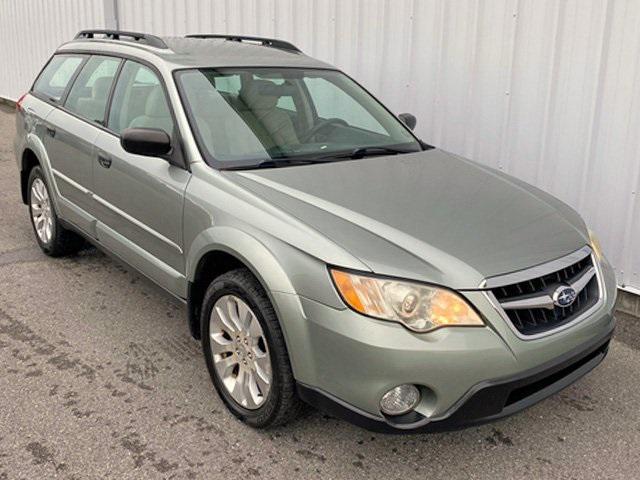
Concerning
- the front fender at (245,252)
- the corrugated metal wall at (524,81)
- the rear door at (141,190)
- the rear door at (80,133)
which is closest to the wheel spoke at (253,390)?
the front fender at (245,252)

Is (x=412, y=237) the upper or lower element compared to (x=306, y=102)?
lower

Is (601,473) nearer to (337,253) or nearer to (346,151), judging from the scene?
(337,253)

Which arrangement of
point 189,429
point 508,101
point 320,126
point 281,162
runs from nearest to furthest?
1. point 189,429
2. point 281,162
3. point 320,126
4. point 508,101

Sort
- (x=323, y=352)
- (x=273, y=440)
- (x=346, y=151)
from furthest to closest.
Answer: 1. (x=346, y=151)
2. (x=273, y=440)
3. (x=323, y=352)

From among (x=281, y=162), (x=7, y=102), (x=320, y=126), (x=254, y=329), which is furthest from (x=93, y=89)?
(x=7, y=102)

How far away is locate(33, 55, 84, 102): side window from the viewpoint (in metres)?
4.62

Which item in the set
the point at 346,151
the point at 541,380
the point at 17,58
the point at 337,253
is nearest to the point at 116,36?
the point at 346,151

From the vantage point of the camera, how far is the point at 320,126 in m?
3.69

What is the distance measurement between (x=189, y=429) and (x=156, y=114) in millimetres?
1707

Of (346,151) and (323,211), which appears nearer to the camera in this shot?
(323,211)

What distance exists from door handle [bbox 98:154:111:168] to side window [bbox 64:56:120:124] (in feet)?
0.93

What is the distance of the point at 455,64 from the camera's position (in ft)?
16.6

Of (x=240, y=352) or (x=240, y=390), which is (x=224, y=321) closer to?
(x=240, y=352)

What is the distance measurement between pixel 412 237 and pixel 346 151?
1061 millimetres
